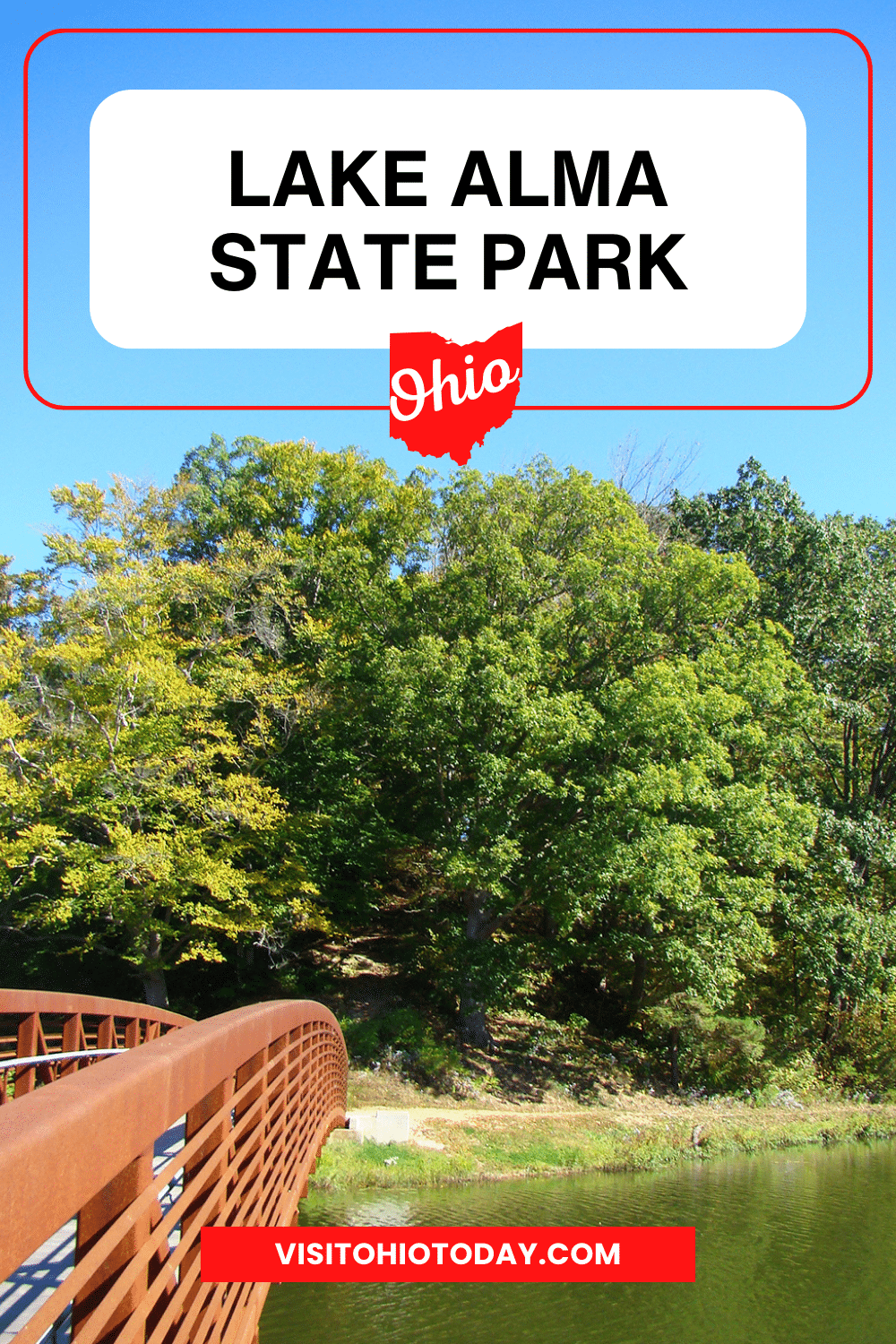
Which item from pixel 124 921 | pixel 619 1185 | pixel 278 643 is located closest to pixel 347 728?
pixel 278 643

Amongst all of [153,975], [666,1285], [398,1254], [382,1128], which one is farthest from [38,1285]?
[153,975]

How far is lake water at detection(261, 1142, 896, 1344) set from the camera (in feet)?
31.1

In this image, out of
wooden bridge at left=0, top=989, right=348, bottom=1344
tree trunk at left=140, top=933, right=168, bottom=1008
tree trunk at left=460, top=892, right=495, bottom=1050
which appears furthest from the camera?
tree trunk at left=460, top=892, right=495, bottom=1050

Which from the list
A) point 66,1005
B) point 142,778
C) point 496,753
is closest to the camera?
point 66,1005

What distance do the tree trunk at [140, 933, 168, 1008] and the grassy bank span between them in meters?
5.83

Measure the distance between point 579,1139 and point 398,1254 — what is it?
48.5 feet

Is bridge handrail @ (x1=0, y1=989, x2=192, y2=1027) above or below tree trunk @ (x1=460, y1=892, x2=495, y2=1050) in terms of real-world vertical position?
above

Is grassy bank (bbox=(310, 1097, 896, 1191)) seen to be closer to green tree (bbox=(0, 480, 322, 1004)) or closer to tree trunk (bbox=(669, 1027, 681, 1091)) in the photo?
tree trunk (bbox=(669, 1027, 681, 1091))

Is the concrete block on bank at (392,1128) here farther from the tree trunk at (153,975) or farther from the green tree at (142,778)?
the tree trunk at (153,975)

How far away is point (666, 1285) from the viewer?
1102 centimetres

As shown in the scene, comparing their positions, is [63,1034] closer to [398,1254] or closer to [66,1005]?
[66,1005]

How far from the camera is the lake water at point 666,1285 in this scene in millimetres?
9469

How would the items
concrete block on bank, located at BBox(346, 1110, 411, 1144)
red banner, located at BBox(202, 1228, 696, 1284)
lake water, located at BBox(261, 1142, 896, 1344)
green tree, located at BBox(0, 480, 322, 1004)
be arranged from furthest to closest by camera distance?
green tree, located at BBox(0, 480, 322, 1004)
concrete block on bank, located at BBox(346, 1110, 411, 1144)
lake water, located at BBox(261, 1142, 896, 1344)
red banner, located at BBox(202, 1228, 696, 1284)

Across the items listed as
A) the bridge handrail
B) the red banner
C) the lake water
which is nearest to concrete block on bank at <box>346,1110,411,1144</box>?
the lake water
